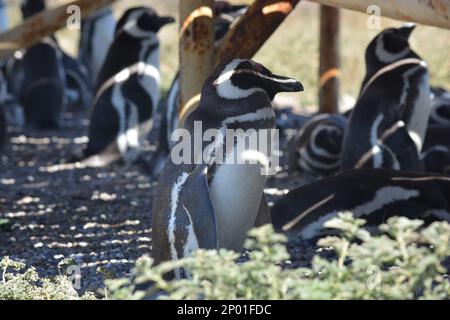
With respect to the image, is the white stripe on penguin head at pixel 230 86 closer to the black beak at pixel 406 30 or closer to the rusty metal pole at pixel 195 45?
the rusty metal pole at pixel 195 45

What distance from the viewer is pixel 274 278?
10.1 feet

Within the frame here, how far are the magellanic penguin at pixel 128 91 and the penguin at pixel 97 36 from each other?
284 centimetres

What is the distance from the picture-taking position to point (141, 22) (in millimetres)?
7898

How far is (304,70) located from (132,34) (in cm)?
443

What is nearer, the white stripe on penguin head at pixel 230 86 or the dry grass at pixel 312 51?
the white stripe on penguin head at pixel 230 86

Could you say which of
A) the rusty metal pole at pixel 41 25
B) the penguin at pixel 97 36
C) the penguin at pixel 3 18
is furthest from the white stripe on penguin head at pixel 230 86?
the penguin at pixel 3 18

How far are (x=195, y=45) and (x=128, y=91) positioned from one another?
246 centimetres

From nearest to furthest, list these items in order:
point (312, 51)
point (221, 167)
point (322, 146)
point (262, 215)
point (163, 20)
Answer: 1. point (221, 167)
2. point (262, 215)
3. point (322, 146)
4. point (163, 20)
5. point (312, 51)

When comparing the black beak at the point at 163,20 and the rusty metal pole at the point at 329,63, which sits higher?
the black beak at the point at 163,20

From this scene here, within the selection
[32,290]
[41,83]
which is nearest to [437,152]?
[32,290]

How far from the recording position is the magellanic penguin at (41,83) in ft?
31.6

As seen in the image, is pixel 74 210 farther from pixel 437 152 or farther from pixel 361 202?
pixel 437 152

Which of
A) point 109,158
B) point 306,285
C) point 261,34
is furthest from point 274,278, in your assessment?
point 109,158
